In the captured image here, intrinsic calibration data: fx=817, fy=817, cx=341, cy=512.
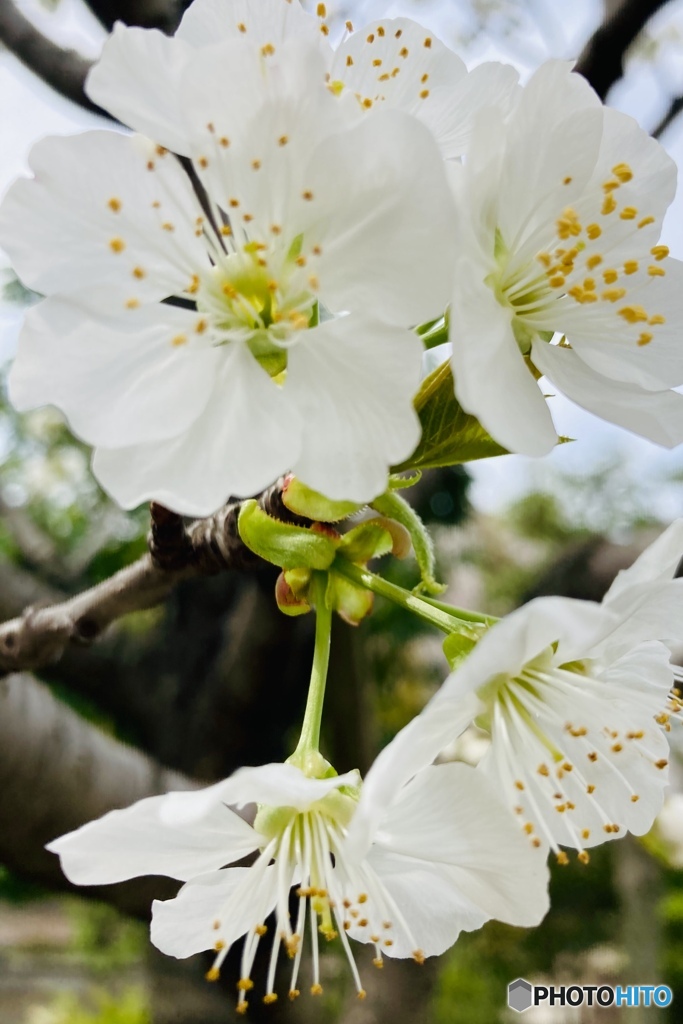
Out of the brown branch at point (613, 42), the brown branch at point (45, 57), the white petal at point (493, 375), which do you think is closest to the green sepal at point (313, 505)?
the white petal at point (493, 375)

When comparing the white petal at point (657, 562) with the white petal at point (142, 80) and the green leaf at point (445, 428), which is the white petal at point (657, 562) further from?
the white petal at point (142, 80)

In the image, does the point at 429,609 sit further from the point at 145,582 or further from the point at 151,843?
the point at 145,582

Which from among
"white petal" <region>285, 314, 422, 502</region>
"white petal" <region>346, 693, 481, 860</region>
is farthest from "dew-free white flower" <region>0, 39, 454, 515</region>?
"white petal" <region>346, 693, 481, 860</region>

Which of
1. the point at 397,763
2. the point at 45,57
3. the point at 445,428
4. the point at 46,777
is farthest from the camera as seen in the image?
the point at 45,57

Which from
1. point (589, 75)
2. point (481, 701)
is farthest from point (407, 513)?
point (589, 75)

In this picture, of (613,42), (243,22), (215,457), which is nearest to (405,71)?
(243,22)

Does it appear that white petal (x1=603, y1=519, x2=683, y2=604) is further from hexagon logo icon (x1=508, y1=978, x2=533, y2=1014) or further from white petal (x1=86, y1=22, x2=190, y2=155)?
hexagon logo icon (x1=508, y1=978, x2=533, y2=1014)
